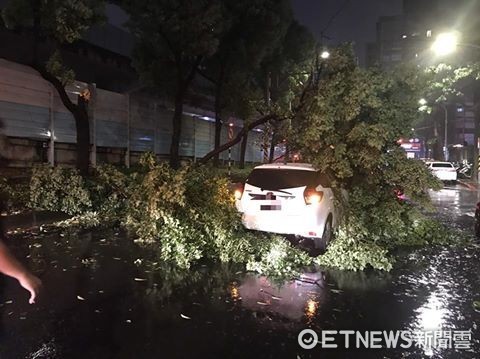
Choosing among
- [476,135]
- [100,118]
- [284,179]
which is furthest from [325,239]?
[476,135]

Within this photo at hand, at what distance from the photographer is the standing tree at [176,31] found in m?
14.8

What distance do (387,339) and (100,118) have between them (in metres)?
15.1

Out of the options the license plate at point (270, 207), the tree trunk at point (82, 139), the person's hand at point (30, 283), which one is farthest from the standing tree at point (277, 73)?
the person's hand at point (30, 283)

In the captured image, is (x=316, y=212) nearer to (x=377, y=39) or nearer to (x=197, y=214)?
(x=197, y=214)

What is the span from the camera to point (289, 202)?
27.8 feet

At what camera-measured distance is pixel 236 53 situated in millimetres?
18938

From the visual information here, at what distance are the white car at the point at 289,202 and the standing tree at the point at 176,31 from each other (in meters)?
7.58

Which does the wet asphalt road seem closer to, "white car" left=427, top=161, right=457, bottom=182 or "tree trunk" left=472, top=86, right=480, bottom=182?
"white car" left=427, top=161, right=457, bottom=182

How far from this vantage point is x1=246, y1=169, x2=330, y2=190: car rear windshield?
8.72 metres

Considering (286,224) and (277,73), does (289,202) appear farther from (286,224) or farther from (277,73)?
(277,73)

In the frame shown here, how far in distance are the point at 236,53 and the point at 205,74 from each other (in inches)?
92.5

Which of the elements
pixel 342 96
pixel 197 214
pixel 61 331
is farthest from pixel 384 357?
pixel 342 96

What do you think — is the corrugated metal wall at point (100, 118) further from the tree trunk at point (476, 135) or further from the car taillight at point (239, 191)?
the tree trunk at point (476, 135)

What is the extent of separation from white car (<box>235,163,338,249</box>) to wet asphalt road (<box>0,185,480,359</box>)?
4.25ft
